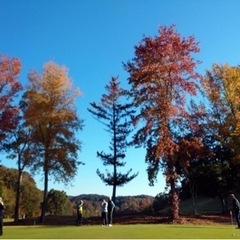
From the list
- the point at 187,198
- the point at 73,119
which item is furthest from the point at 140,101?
the point at 187,198

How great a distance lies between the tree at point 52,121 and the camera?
36.5 metres

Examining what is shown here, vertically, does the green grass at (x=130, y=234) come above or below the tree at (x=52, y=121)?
below

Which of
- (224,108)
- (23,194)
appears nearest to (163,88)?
(224,108)

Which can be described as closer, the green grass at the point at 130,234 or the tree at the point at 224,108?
the green grass at the point at 130,234

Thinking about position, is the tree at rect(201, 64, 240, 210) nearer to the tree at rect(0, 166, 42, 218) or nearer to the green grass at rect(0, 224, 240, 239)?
the green grass at rect(0, 224, 240, 239)

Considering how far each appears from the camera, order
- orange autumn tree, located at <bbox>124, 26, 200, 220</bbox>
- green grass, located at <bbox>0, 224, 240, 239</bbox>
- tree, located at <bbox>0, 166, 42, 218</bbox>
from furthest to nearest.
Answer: tree, located at <bbox>0, 166, 42, 218</bbox> < orange autumn tree, located at <bbox>124, 26, 200, 220</bbox> < green grass, located at <bbox>0, 224, 240, 239</bbox>

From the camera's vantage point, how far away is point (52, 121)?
120ft

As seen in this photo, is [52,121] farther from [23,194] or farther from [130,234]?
[23,194]

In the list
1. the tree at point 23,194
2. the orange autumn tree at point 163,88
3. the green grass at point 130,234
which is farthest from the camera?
the tree at point 23,194

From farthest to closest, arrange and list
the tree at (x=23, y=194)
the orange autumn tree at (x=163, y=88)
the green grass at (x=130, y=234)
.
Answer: the tree at (x=23, y=194)
the orange autumn tree at (x=163, y=88)
the green grass at (x=130, y=234)

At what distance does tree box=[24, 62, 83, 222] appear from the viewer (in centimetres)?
3650

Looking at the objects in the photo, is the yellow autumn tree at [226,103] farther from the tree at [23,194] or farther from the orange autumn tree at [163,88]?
the tree at [23,194]

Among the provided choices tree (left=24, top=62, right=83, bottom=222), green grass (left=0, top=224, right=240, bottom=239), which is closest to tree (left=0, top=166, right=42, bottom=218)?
tree (left=24, top=62, right=83, bottom=222)

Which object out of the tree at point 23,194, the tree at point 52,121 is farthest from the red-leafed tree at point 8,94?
the tree at point 23,194
